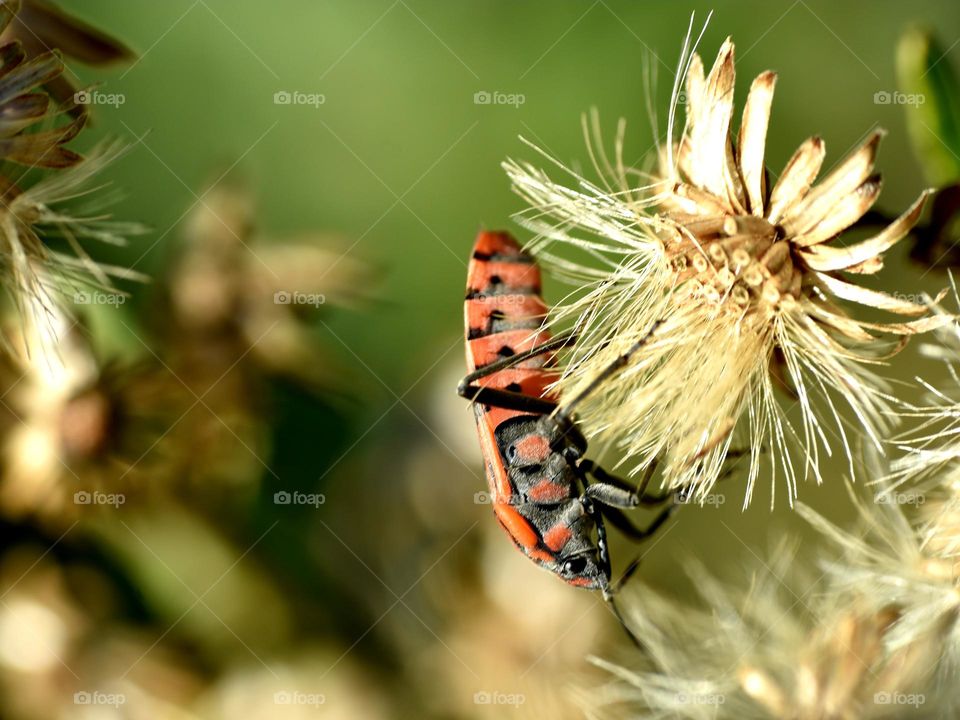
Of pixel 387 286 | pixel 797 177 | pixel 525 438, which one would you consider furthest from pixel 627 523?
pixel 387 286

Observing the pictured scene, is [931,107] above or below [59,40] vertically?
below

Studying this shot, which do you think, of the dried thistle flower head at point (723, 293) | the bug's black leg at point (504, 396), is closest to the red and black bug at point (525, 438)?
the bug's black leg at point (504, 396)

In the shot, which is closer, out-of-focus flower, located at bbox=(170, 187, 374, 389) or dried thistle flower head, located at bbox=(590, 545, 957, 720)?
dried thistle flower head, located at bbox=(590, 545, 957, 720)

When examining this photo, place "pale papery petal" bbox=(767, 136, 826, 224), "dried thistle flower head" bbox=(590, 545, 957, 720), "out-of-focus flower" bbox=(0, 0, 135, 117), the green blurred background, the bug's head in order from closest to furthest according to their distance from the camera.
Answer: "pale papery petal" bbox=(767, 136, 826, 224), "out-of-focus flower" bbox=(0, 0, 135, 117), "dried thistle flower head" bbox=(590, 545, 957, 720), the bug's head, the green blurred background

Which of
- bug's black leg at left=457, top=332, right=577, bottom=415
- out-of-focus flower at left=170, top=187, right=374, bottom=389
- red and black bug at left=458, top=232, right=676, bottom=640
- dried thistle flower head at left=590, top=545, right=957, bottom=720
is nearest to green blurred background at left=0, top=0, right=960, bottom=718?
out-of-focus flower at left=170, top=187, right=374, bottom=389

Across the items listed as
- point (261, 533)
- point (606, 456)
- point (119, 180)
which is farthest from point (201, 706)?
point (119, 180)

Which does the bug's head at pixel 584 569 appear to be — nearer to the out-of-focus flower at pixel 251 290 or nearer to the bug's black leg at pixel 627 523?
the bug's black leg at pixel 627 523

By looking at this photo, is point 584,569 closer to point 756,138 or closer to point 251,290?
point 756,138

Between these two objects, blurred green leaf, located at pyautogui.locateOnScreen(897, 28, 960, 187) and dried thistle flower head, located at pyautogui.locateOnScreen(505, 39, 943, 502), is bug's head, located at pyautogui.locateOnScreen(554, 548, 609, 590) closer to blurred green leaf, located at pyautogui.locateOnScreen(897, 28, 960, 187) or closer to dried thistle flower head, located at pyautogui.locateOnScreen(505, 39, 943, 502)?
dried thistle flower head, located at pyautogui.locateOnScreen(505, 39, 943, 502)
